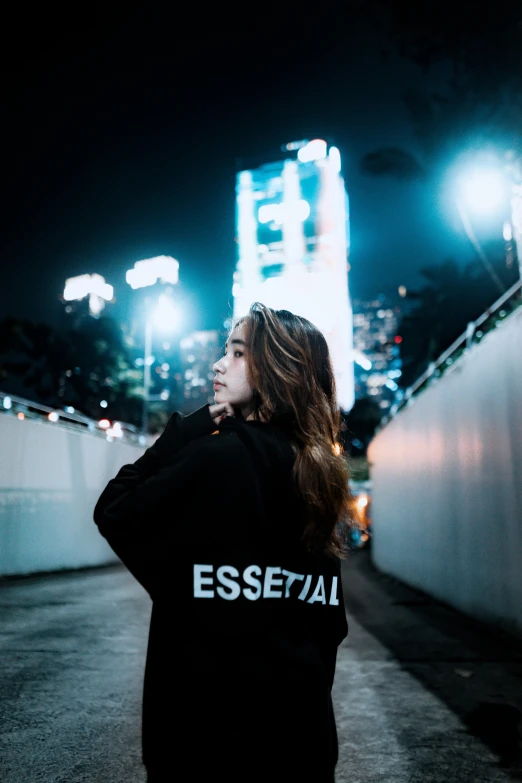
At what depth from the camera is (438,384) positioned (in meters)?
8.78

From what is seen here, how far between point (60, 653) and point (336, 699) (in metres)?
2.28

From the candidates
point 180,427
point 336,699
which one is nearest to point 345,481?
point 180,427

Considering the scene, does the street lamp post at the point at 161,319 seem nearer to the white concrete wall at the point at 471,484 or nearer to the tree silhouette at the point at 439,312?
the tree silhouette at the point at 439,312

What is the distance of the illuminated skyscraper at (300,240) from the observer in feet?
122

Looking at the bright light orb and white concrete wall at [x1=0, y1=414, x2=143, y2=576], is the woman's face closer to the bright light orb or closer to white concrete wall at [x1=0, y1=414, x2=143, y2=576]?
white concrete wall at [x1=0, y1=414, x2=143, y2=576]

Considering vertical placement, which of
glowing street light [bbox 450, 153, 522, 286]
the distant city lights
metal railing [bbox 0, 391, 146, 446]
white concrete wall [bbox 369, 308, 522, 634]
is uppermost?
the distant city lights

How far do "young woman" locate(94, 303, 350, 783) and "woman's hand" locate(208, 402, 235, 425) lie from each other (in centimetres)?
2

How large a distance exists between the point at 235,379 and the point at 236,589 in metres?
0.50

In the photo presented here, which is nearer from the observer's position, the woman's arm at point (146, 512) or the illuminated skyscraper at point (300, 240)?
the woman's arm at point (146, 512)

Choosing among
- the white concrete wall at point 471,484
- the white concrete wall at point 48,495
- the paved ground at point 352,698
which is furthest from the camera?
the white concrete wall at point 48,495

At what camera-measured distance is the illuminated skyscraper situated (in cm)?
3728

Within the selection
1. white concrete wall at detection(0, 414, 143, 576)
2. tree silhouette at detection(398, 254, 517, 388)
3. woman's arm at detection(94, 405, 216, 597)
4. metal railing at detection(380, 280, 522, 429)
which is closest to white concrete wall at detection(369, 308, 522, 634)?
metal railing at detection(380, 280, 522, 429)

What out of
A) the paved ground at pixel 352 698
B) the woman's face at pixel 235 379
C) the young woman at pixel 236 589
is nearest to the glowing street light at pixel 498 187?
the paved ground at pixel 352 698

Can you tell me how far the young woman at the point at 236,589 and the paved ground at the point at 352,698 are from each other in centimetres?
188
